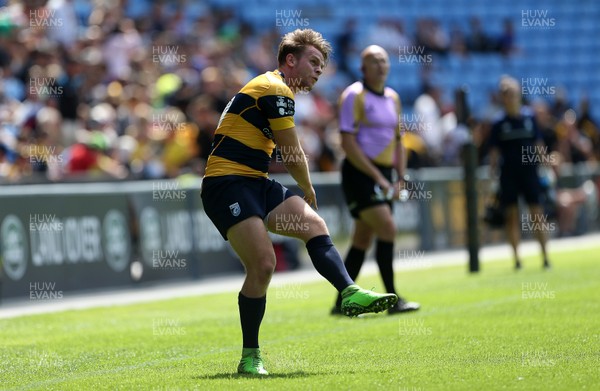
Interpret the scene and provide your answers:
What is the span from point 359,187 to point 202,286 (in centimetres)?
533

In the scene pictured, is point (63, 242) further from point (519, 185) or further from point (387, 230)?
point (519, 185)

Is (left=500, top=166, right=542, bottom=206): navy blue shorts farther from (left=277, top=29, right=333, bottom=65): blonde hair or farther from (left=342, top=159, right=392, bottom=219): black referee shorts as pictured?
(left=277, top=29, right=333, bottom=65): blonde hair

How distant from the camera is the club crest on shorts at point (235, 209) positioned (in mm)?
7773

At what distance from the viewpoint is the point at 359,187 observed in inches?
463

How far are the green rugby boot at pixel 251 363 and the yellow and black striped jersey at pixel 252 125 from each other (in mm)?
1119

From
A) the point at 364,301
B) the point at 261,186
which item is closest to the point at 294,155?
the point at 261,186

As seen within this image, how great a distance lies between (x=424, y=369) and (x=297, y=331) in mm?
2887

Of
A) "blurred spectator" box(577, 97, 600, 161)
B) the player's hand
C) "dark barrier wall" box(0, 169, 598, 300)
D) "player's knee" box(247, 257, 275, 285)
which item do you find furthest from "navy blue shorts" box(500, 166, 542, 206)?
"blurred spectator" box(577, 97, 600, 161)

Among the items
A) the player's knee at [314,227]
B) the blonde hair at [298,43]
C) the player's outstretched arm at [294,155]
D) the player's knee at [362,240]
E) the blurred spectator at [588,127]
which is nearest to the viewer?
the player's outstretched arm at [294,155]

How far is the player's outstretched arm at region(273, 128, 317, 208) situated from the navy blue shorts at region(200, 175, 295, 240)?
15 cm

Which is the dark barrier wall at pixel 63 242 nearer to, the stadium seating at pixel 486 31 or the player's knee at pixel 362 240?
the player's knee at pixel 362 240

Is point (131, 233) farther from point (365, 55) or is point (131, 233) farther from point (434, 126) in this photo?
point (434, 126)

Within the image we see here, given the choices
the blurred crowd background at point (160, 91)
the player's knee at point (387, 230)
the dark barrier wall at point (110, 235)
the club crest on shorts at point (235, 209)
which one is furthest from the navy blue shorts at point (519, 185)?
the club crest on shorts at point (235, 209)

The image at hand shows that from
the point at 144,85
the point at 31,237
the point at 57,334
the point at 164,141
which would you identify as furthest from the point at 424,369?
the point at 144,85
